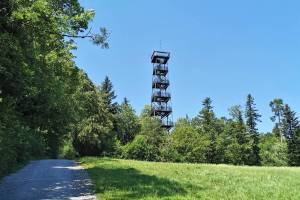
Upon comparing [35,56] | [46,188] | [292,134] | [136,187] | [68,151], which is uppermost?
[292,134]

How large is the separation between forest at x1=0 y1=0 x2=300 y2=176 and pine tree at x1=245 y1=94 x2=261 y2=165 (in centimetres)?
22

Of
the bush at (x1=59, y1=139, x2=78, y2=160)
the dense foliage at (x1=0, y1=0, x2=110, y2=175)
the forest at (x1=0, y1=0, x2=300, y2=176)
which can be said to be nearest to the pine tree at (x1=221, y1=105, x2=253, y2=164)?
the forest at (x1=0, y1=0, x2=300, y2=176)

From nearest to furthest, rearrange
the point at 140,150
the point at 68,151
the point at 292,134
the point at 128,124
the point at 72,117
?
the point at 72,117, the point at 140,150, the point at 68,151, the point at 292,134, the point at 128,124

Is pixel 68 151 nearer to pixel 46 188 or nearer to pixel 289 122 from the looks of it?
pixel 289 122

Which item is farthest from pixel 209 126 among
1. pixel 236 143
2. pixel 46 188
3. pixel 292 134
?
pixel 46 188

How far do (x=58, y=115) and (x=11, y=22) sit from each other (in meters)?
18.5

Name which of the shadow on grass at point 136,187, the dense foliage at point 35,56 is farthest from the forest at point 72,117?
the shadow on grass at point 136,187

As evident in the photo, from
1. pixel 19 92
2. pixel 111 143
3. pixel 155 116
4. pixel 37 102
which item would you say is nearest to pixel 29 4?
pixel 19 92

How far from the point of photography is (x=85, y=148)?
55938 millimetres

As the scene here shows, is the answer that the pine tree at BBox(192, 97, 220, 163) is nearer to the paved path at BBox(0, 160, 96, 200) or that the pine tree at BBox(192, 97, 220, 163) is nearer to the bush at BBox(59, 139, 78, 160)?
the bush at BBox(59, 139, 78, 160)

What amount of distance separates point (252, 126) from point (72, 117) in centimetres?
6109

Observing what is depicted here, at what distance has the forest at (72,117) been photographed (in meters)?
15.8

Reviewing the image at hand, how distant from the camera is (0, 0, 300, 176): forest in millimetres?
15805

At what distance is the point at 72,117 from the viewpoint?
38.3 meters
